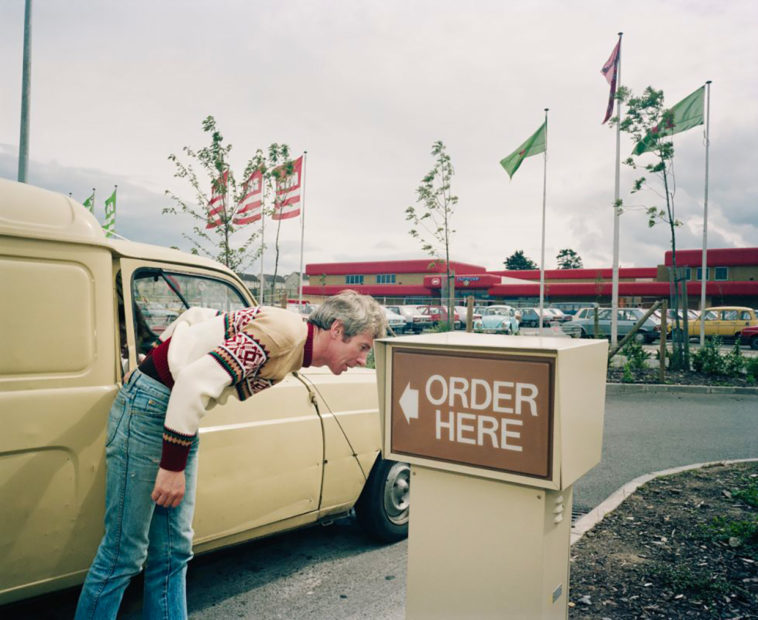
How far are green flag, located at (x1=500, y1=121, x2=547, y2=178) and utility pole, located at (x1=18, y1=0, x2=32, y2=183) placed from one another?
48.8ft

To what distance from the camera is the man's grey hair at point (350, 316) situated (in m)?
2.24

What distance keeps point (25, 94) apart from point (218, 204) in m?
3.76

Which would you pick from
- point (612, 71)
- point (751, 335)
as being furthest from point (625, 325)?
point (612, 71)

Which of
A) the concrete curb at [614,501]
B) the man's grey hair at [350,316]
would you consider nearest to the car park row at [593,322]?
the concrete curb at [614,501]

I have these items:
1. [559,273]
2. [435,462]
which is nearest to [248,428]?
[435,462]

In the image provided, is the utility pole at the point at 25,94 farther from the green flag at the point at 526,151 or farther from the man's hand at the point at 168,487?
the green flag at the point at 526,151

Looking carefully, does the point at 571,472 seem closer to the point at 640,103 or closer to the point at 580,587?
the point at 580,587

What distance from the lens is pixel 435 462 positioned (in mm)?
1798

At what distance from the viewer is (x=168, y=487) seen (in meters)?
1.97

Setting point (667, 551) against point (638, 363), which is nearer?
point (667, 551)

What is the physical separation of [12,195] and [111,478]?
120cm

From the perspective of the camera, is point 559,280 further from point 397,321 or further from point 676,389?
point 676,389

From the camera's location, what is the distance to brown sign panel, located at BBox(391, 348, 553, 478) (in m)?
1.63

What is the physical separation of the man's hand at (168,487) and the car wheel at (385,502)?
1.82 meters
